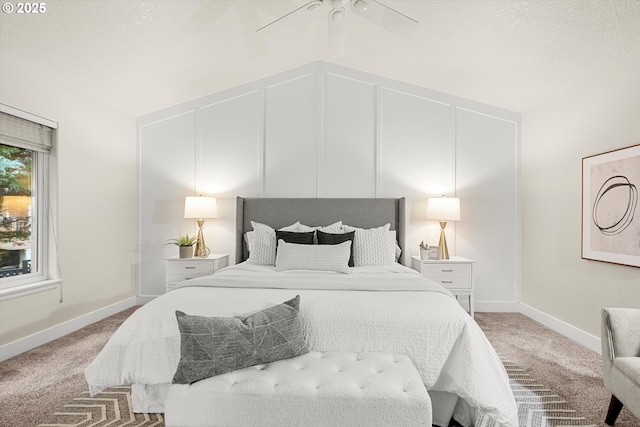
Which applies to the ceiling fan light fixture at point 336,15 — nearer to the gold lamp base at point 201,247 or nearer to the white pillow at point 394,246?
the white pillow at point 394,246

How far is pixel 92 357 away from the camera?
9.19 feet

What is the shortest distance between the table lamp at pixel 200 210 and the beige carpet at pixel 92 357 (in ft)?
3.70

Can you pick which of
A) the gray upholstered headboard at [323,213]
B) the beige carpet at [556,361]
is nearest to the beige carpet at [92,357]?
the beige carpet at [556,361]

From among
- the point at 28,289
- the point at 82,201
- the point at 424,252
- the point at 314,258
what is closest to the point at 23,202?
the point at 82,201

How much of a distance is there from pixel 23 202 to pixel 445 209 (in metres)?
4.02

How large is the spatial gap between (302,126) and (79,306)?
302 cm

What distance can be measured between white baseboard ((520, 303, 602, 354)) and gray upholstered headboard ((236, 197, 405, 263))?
1.55m

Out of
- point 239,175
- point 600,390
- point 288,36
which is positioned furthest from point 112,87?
point 600,390

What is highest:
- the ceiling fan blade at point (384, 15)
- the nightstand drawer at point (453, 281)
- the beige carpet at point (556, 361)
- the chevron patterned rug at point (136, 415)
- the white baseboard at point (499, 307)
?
the ceiling fan blade at point (384, 15)

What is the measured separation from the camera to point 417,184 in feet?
13.8

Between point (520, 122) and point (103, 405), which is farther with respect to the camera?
point (520, 122)

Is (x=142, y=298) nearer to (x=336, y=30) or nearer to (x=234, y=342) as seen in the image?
(x=234, y=342)

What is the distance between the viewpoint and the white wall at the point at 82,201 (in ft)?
9.55

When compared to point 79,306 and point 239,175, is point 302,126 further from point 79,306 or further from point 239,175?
A: point 79,306
